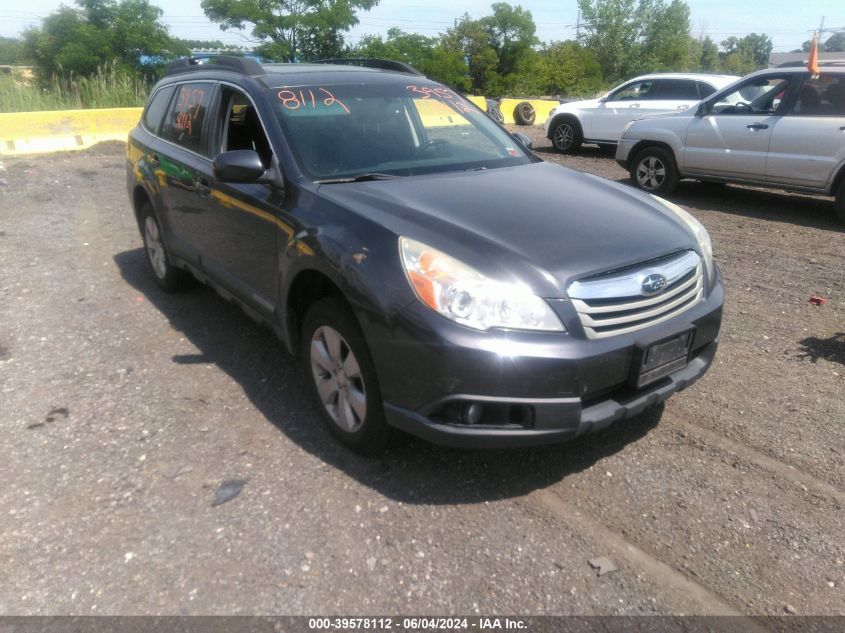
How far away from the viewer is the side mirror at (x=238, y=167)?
341 cm

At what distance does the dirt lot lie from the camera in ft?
8.20

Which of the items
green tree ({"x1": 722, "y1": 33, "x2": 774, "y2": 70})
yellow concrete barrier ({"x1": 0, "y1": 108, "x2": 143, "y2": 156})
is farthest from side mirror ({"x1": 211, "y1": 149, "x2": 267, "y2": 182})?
green tree ({"x1": 722, "y1": 33, "x2": 774, "y2": 70})

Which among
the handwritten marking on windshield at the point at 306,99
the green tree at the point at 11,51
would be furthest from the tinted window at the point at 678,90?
the green tree at the point at 11,51

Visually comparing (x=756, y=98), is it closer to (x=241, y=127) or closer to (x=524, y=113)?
(x=241, y=127)

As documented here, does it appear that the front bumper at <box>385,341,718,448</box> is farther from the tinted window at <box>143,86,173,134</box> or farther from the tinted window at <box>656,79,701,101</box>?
the tinted window at <box>656,79,701,101</box>

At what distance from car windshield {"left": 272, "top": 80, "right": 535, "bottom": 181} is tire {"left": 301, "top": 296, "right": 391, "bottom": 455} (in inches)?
31.2

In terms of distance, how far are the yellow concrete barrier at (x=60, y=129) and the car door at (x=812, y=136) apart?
10148 mm

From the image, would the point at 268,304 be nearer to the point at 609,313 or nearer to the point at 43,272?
the point at 609,313

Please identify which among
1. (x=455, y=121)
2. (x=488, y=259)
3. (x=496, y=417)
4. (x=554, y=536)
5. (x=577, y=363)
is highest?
(x=455, y=121)

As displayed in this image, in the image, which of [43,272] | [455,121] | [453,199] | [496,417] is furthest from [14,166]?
[496,417]

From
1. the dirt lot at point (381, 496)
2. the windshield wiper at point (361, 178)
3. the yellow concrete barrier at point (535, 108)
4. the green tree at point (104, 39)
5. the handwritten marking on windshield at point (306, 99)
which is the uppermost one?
the green tree at point (104, 39)

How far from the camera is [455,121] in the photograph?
4.40 meters

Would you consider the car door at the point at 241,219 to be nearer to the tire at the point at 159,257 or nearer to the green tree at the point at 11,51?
the tire at the point at 159,257

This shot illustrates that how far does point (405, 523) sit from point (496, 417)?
60 cm
